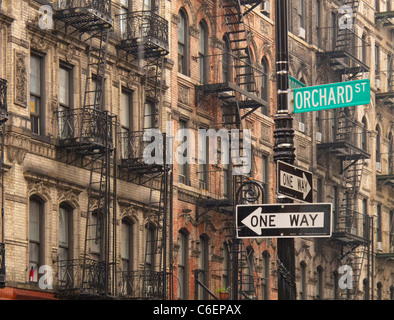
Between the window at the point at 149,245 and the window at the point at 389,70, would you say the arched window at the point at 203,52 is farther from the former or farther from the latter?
the window at the point at 389,70

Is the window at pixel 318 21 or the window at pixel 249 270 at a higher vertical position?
the window at pixel 318 21

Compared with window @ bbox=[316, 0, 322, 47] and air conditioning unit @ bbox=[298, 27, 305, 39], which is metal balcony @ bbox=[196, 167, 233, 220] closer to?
air conditioning unit @ bbox=[298, 27, 305, 39]

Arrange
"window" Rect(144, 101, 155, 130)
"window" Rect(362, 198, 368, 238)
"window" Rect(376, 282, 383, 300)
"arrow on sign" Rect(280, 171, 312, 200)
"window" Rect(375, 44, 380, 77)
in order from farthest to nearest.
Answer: "window" Rect(375, 44, 380, 77), "window" Rect(376, 282, 383, 300), "window" Rect(362, 198, 368, 238), "window" Rect(144, 101, 155, 130), "arrow on sign" Rect(280, 171, 312, 200)

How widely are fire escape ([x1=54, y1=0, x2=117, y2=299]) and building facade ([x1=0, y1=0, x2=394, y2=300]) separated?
6 centimetres

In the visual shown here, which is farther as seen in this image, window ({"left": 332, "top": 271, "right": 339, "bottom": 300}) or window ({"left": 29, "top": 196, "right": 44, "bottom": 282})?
window ({"left": 332, "top": 271, "right": 339, "bottom": 300})

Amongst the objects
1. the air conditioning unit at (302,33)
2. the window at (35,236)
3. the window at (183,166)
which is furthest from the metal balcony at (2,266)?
the air conditioning unit at (302,33)

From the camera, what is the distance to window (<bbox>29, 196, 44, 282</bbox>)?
27000mm

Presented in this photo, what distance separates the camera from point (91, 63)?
1190 inches

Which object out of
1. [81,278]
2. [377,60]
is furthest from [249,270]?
[377,60]

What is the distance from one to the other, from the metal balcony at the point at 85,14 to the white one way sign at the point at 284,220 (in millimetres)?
14287

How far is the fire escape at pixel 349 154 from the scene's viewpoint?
157ft

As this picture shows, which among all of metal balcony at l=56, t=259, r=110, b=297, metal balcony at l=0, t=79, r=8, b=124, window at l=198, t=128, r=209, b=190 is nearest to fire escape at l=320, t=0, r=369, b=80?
window at l=198, t=128, r=209, b=190

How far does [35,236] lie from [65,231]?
1653 mm
